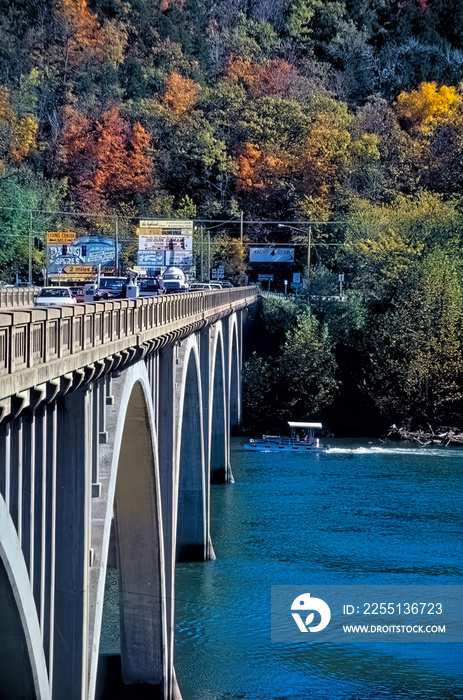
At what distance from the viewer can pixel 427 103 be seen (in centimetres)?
11812

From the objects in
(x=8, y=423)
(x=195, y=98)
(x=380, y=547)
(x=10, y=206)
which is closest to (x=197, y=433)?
(x=380, y=547)

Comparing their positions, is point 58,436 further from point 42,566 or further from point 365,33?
point 365,33

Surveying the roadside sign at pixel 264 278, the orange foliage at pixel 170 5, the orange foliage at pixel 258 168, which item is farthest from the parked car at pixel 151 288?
the orange foliage at pixel 170 5

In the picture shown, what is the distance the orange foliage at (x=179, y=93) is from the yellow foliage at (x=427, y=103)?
76.1ft

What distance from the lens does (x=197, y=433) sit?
117 ft

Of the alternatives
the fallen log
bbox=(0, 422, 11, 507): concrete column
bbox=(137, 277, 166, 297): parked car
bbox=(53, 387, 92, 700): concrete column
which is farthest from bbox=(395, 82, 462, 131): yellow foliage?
bbox=(0, 422, 11, 507): concrete column

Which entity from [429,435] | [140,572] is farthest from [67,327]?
[429,435]

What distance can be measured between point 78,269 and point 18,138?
124 ft

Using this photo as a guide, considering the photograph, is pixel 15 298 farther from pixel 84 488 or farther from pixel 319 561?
pixel 84 488

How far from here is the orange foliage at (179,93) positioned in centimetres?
11625

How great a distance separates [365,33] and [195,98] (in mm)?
30607

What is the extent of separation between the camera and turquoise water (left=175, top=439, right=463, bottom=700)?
25.4 meters

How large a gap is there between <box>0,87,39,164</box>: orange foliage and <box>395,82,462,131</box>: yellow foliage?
40.5 metres

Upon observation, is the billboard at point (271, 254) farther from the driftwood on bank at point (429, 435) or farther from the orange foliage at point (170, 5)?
the orange foliage at point (170, 5)
